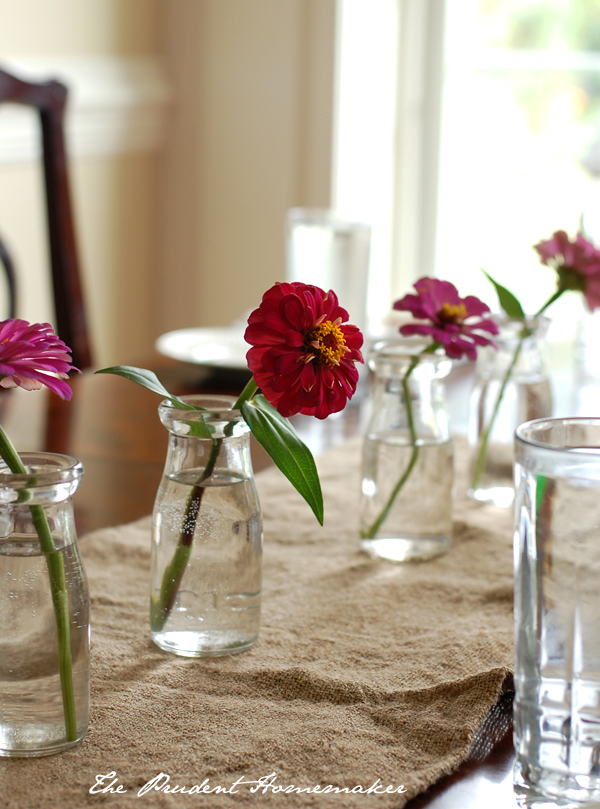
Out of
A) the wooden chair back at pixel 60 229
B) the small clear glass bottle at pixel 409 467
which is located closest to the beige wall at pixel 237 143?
the wooden chair back at pixel 60 229

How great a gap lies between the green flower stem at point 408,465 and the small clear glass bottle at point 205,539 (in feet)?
0.66

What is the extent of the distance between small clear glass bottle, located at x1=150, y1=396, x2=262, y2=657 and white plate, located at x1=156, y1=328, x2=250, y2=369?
676 millimetres

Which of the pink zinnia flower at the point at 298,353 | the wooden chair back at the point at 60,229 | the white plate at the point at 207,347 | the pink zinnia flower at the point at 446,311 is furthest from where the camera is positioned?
the wooden chair back at the point at 60,229

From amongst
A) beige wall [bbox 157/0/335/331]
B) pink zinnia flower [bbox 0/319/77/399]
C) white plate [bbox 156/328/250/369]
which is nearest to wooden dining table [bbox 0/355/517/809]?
white plate [bbox 156/328/250/369]

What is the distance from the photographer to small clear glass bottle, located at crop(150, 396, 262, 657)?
1.84ft

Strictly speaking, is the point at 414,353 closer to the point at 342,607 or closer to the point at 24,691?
the point at 342,607

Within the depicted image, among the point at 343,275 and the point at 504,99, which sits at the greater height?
the point at 504,99

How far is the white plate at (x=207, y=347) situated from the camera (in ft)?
4.19

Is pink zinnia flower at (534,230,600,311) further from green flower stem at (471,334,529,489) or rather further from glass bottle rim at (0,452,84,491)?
glass bottle rim at (0,452,84,491)

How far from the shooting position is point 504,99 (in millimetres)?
2594

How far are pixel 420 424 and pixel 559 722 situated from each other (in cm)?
39

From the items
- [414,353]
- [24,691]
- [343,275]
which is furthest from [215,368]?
[24,691]

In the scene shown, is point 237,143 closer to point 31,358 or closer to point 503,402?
point 503,402

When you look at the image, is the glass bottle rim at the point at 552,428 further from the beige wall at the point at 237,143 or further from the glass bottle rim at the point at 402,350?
the beige wall at the point at 237,143
